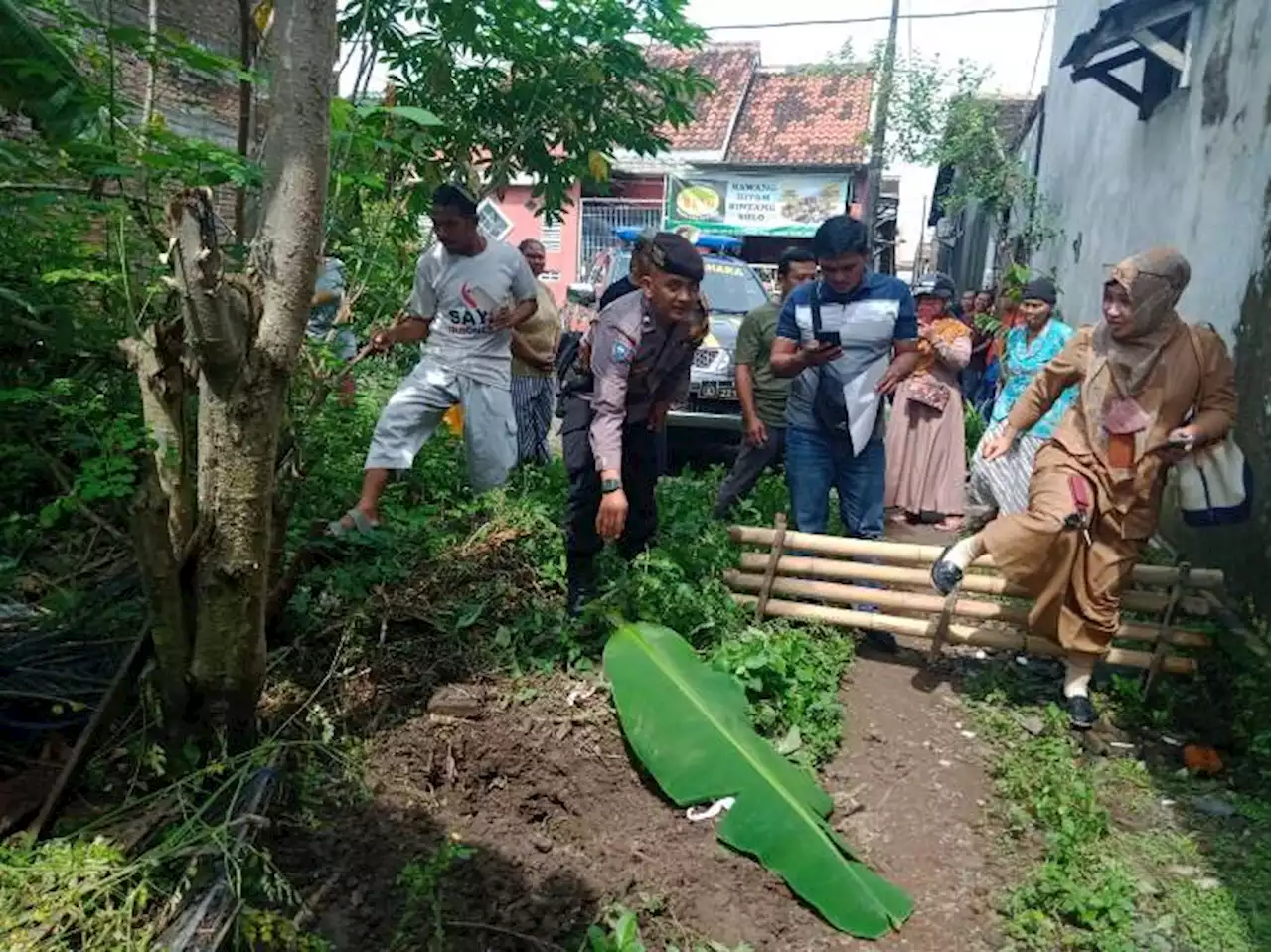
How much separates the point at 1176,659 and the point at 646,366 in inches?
99.7

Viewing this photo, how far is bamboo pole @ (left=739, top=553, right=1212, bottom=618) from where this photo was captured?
4082 millimetres

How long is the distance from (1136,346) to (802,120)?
75.3 ft

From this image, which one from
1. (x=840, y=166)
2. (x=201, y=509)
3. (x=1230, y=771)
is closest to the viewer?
(x=201, y=509)

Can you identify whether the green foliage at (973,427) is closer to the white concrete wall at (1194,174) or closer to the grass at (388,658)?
the white concrete wall at (1194,174)

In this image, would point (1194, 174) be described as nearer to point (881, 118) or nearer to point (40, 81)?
point (40, 81)

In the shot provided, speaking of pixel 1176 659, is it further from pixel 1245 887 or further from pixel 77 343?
pixel 77 343

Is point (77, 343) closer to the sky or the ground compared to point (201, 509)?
closer to the sky

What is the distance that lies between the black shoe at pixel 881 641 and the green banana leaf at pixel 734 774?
3.98ft

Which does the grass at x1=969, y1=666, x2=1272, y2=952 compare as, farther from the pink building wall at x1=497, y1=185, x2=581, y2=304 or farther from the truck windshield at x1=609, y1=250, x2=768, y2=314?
the pink building wall at x1=497, y1=185, x2=581, y2=304

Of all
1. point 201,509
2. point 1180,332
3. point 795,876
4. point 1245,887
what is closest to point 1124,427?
point 1180,332

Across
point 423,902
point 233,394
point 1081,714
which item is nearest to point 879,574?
point 1081,714

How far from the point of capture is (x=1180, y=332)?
3756 millimetres

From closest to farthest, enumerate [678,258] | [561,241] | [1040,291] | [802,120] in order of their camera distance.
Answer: [678,258]
[1040,291]
[561,241]
[802,120]

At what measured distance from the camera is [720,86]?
25.3 meters
